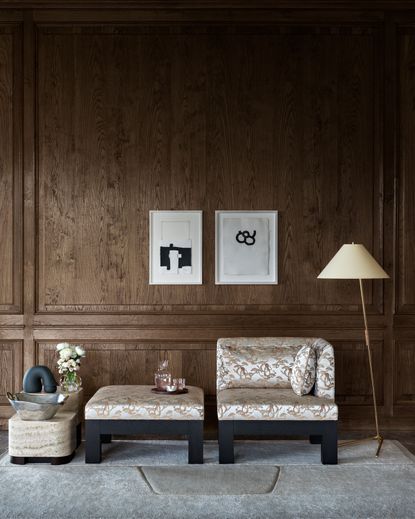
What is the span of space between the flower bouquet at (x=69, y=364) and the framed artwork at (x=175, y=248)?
2.59ft

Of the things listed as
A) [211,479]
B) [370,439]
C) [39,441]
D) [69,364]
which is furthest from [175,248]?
[370,439]

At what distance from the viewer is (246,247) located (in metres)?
5.35

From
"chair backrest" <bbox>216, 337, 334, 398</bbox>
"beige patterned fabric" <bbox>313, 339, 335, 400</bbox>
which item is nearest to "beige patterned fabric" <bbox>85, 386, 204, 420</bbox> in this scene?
"chair backrest" <bbox>216, 337, 334, 398</bbox>

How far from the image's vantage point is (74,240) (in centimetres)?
538

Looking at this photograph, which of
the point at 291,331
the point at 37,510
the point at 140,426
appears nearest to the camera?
the point at 37,510

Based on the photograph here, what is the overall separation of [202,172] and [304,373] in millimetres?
1757

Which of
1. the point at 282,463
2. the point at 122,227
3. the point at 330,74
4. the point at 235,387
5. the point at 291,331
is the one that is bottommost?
the point at 282,463

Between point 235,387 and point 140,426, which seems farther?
point 235,387

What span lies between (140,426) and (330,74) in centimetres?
300

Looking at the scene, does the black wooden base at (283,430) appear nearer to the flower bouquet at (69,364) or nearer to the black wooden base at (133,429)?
the black wooden base at (133,429)

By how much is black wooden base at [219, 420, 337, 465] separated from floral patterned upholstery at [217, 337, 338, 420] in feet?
0.11

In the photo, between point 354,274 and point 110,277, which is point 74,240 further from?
point 354,274

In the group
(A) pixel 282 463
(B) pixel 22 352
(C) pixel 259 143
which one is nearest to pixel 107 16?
(C) pixel 259 143

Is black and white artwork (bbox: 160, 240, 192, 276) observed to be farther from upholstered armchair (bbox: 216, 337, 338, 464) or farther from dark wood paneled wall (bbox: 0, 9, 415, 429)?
upholstered armchair (bbox: 216, 337, 338, 464)
